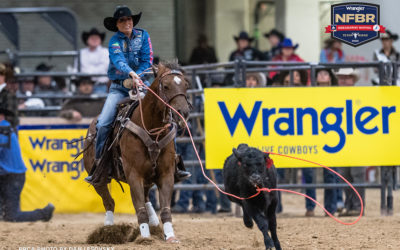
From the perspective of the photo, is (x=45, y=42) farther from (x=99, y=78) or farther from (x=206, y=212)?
(x=206, y=212)

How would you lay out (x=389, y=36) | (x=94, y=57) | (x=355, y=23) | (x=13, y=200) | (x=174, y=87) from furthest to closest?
→ (x=94, y=57), (x=389, y=36), (x=13, y=200), (x=355, y=23), (x=174, y=87)

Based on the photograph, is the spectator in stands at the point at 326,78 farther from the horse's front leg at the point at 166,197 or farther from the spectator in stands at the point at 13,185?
the spectator in stands at the point at 13,185

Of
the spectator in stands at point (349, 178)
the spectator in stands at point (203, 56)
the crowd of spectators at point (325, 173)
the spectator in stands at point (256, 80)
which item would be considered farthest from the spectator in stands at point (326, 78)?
the spectator in stands at point (203, 56)

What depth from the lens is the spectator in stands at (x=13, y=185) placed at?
1241 cm

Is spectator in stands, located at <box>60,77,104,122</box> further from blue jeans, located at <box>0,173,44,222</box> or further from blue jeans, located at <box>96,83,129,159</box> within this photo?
blue jeans, located at <box>96,83,129,159</box>

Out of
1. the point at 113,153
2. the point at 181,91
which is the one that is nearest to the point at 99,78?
the point at 113,153

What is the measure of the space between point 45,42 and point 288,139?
11.0 meters

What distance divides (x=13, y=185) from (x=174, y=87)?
486 centimetres

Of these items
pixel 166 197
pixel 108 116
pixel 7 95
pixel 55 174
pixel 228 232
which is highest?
pixel 7 95

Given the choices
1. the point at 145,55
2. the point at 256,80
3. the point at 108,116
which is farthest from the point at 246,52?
the point at 108,116

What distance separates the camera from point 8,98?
13.0 m

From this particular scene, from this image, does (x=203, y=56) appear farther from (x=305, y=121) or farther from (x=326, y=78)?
(x=305, y=121)

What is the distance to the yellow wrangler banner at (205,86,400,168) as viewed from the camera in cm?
1186

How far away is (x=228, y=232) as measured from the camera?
34.9 feet
